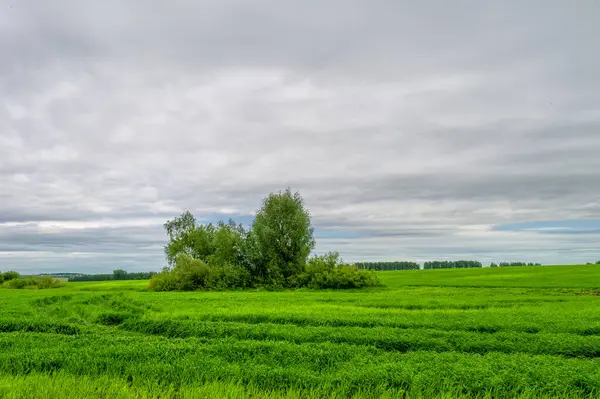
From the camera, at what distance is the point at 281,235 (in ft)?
192

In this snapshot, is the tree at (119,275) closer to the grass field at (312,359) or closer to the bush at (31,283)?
the bush at (31,283)

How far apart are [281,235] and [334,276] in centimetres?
980

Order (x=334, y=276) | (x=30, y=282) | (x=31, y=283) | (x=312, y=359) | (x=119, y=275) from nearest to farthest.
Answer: (x=312, y=359) → (x=334, y=276) → (x=31, y=283) → (x=30, y=282) → (x=119, y=275)

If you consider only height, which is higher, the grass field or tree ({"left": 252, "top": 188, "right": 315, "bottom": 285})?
tree ({"left": 252, "top": 188, "right": 315, "bottom": 285})

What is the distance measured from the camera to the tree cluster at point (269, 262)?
55.1 m

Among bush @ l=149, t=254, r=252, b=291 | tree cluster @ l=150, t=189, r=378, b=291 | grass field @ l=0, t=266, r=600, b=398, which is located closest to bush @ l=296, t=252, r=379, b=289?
tree cluster @ l=150, t=189, r=378, b=291

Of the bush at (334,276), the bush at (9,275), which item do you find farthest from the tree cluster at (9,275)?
the bush at (334,276)

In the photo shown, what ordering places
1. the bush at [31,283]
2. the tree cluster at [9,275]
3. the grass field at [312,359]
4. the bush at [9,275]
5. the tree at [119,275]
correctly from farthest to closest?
the tree at [119,275], the bush at [9,275], the tree cluster at [9,275], the bush at [31,283], the grass field at [312,359]

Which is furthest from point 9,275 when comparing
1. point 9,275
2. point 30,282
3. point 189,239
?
point 189,239

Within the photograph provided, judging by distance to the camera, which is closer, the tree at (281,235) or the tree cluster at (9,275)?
the tree at (281,235)

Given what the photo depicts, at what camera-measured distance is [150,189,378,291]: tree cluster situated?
55125mm

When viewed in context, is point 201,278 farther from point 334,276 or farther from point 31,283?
point 31,283

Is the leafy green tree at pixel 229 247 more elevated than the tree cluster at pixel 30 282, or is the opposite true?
the leafy green tree at pixel 229 247

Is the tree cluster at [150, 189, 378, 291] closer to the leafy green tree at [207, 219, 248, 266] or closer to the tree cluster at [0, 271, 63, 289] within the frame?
the leafy green tree at [207, 219, 248, 266]
